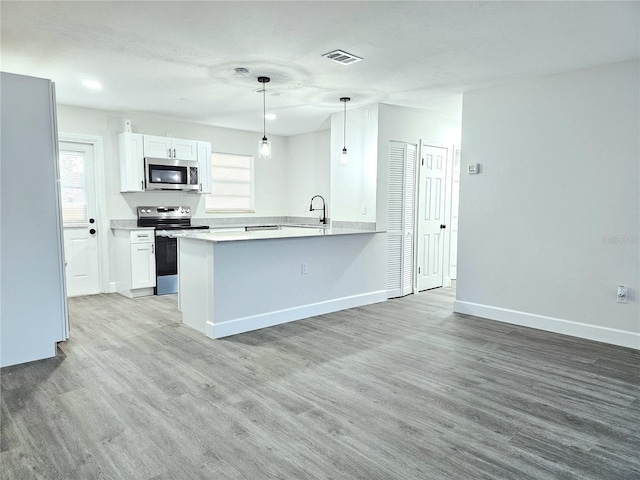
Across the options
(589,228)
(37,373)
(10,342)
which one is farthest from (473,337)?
(10,342)

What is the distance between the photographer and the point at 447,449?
2.15m

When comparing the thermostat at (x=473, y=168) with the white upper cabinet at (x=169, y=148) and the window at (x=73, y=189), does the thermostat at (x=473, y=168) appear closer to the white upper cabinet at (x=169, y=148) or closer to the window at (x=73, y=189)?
the white upper cabinet at (x=169, y=148)

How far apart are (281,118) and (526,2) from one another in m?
4.05

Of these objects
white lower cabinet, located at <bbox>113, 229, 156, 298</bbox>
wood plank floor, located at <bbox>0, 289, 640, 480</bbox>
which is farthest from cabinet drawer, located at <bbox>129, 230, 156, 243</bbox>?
wood plank floor, located at <bbox>0, 289, 640, 480</bbox>

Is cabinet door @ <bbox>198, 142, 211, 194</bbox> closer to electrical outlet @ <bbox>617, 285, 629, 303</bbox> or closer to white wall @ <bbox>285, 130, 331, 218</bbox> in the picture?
white wall @ <bbox>285, 130, 331, 218</bbox>

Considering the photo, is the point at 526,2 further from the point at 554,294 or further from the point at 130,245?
the point at 130,245

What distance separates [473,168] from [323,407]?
10.8ft

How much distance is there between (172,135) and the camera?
627 centimetres

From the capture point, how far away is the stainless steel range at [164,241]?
5.72 m

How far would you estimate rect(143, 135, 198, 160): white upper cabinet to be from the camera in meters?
5.74

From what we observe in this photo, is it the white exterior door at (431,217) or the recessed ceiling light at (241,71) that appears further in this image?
the white exterior door at (431,217)

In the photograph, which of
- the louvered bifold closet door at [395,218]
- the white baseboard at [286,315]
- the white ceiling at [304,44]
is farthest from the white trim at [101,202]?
the louvered bifold closet door at [395,218]

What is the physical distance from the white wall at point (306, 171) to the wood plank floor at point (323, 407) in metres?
3.54

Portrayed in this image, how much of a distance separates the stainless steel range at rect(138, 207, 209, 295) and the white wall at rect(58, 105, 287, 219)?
15 centimetres
